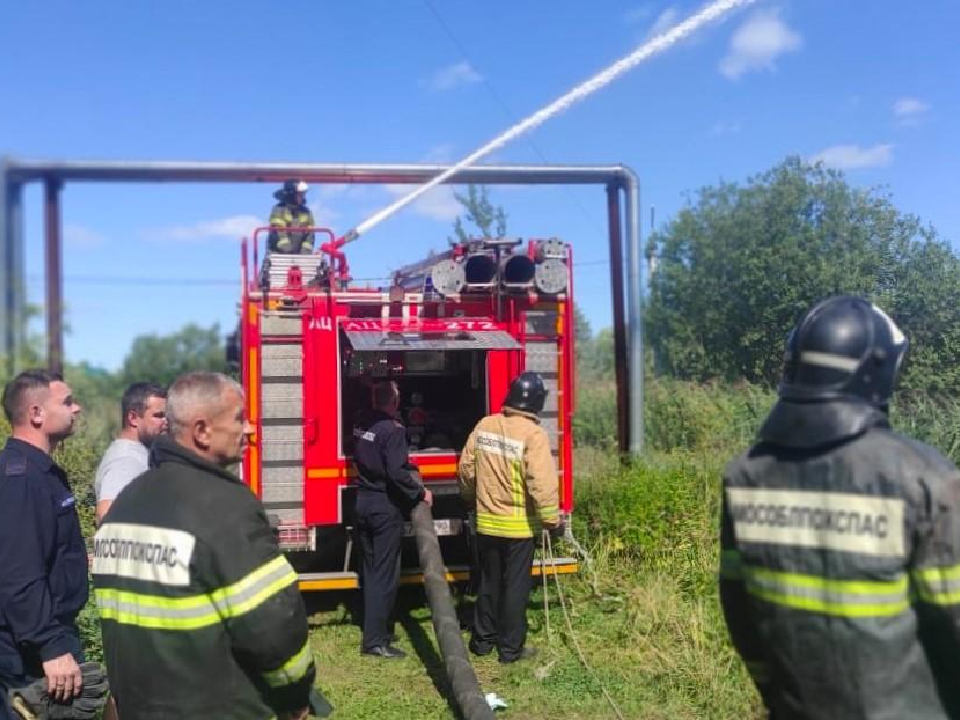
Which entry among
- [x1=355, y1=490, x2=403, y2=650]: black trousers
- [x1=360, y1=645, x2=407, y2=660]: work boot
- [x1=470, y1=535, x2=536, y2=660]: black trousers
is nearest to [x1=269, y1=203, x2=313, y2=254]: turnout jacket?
[x1=355, y1=490, x2=403, y2=650]: black trousers

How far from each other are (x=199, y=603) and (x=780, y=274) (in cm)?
783

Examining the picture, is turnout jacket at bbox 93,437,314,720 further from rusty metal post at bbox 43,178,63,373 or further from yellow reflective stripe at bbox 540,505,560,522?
rusty metal post at bbox 43,178,63,373

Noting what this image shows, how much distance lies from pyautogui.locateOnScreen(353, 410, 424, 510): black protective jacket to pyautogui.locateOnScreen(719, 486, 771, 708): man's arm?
13.8 ft

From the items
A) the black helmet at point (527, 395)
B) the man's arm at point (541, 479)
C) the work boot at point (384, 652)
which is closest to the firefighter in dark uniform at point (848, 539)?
the man's arm at point (541, 479)

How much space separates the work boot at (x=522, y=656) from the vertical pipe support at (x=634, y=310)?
11.0ft

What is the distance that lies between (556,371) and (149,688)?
5127mm

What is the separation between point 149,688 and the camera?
2.55 meters

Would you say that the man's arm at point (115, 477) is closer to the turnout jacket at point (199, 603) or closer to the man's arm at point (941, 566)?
the turnout jacket at point (199, 603)

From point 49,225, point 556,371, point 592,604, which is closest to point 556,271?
point 556,371

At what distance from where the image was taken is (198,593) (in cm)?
245

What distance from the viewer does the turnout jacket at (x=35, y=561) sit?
10.9 feet

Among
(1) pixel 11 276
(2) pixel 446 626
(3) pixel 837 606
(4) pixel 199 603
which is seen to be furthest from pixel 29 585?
(1) pixel 11 276

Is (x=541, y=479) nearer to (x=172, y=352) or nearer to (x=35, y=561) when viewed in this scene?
(x=35, y=561)

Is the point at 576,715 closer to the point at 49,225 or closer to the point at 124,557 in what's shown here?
the point at 124,557
